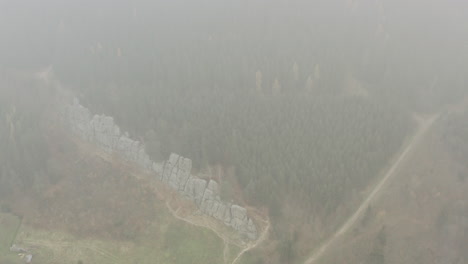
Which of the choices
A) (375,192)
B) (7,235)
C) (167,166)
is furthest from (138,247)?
(375,192)

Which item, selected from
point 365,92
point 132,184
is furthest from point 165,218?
point 365,92

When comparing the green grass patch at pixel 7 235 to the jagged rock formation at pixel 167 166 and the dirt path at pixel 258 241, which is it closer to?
the jagged rock formation at pixel 167 166

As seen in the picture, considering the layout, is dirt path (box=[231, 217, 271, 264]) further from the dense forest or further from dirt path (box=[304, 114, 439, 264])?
dirt path (box=[304, 114, 439, 264])

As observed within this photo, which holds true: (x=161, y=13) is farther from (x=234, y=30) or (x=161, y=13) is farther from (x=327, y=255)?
(x=327, y=255)

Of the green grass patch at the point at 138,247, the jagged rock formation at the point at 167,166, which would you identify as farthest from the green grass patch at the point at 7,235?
the jagged rock formation at the point at 167,166

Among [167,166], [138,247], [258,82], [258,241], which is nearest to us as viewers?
[258,241]

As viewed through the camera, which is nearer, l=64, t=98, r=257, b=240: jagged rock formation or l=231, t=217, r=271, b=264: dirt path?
l=231, t=217, r=271, b=264: dirt path

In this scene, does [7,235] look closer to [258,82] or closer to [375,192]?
[258,82]

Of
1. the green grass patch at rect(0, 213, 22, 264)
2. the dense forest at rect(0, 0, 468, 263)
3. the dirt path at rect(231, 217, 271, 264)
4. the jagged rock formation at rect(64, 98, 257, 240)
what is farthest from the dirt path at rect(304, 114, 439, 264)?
the green grass patch at rect(0, 213, 22, 264)
